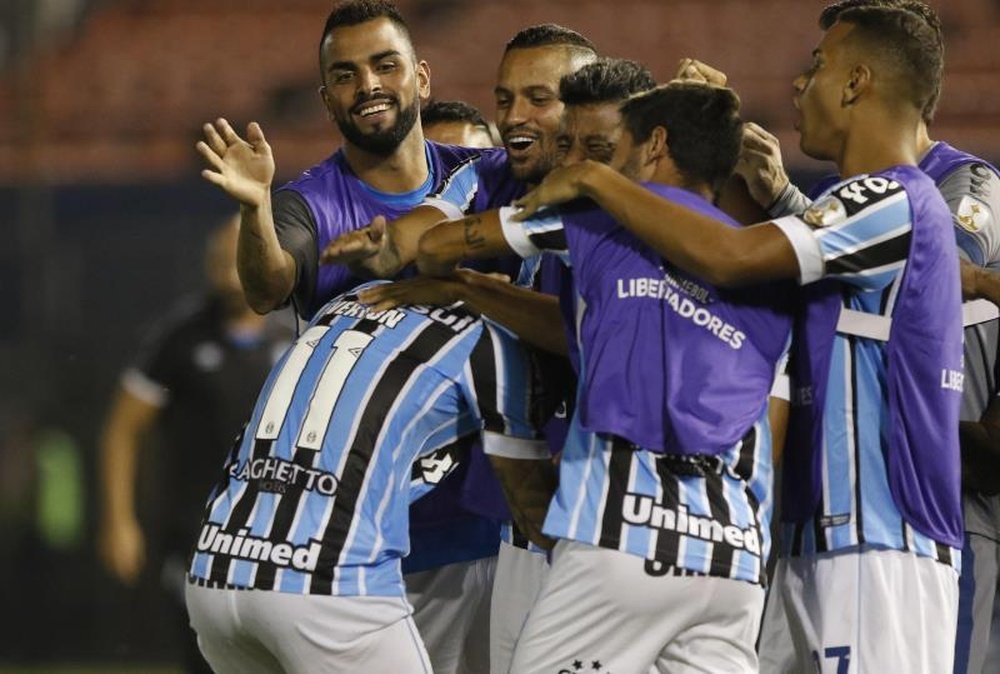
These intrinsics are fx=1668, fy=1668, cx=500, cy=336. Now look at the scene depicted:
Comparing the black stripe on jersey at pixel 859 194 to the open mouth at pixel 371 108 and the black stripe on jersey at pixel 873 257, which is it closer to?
the black stripe on jersey at pixel 873 257

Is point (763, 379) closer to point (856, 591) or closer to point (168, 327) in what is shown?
point (856, 591)

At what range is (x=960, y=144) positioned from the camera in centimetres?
1194

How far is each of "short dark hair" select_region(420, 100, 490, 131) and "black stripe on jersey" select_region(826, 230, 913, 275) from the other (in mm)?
3037

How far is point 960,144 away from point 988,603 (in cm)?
779

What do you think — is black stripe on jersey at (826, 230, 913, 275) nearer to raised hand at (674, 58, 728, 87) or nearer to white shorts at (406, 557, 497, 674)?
raised hand at (674, 58, 728, 87)

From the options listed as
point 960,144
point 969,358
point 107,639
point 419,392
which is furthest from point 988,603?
point 960,144

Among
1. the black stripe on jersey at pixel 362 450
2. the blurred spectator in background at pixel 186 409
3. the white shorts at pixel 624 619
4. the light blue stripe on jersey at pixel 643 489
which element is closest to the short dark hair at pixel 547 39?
the black stripe on jersey at pixel 362 450

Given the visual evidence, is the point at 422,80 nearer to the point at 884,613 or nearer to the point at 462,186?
the point at 462,186

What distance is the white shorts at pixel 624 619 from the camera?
140 inches

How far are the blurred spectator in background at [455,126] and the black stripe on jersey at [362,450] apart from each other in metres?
2.49

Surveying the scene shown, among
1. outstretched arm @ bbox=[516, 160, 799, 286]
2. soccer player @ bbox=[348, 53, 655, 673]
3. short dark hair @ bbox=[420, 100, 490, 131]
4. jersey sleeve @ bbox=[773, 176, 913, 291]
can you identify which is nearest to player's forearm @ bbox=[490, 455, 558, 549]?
soccer player @ bbox=[348, 53, 655, 673]

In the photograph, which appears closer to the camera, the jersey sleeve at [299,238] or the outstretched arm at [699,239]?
the outstretched arm at [699,239]

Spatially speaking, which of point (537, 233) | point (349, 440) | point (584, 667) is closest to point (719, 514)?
point (584, 667)

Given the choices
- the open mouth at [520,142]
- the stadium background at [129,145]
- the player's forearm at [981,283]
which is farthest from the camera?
the stadium background at [129,145]
